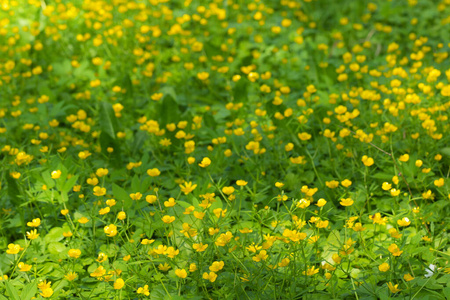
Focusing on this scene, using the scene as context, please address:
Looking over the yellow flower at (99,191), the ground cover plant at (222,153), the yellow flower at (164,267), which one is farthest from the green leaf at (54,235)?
the yellow flower at (164,267)

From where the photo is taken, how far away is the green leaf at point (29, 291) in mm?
2043

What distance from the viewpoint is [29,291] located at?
2.06m

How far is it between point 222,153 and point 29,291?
4.55ft

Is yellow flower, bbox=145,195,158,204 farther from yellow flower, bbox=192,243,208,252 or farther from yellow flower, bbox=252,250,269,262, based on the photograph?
yellow flower, bbox=252,250,269,262

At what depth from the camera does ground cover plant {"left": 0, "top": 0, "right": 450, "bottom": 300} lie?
2.13m

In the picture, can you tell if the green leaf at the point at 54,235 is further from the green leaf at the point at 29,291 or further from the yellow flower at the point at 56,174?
the green leaf at the point at 29,291

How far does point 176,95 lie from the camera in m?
3.91

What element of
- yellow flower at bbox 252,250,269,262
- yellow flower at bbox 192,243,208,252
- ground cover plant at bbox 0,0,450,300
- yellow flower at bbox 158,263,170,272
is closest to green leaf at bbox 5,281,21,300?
ground cover plant at bbox 0,0,450,300

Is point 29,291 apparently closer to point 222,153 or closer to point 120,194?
point 120,194

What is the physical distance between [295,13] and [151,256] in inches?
140

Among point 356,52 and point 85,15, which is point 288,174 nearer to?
point 356,52

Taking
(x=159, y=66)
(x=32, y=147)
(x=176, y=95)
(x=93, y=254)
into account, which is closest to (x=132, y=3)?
(x=159, y=66)

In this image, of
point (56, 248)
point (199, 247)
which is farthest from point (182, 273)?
point (56, 248)

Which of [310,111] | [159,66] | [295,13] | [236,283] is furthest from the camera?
[295,13]
